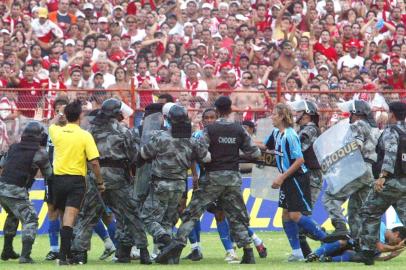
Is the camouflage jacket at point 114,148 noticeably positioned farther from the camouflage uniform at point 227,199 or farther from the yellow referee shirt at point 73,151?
the camouflage uniform at point 227,199

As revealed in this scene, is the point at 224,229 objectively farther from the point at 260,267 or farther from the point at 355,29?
the point at 355,29

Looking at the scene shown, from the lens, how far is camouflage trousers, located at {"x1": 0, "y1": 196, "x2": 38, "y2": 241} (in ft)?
58.0

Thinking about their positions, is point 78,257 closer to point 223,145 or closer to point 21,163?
point 21,163

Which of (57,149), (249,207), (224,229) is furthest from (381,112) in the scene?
(57,149)

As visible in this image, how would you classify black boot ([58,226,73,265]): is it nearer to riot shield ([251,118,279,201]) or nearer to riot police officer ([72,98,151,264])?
riot police officer ([72,98,151,264])

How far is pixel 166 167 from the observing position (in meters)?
17.6

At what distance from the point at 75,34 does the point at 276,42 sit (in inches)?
184

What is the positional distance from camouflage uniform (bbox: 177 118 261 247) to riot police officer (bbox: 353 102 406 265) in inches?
63.5

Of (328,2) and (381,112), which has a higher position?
(328,2)

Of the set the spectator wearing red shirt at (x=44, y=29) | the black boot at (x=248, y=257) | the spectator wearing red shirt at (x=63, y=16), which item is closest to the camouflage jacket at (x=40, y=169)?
the black boot at (x=248, y=257)

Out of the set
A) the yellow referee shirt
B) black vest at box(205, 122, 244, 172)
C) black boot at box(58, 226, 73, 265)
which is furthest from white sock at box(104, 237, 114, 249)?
black vest at box(205, 122, 244, 172)

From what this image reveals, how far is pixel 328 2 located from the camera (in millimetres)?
31859

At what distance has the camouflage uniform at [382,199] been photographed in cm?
1703

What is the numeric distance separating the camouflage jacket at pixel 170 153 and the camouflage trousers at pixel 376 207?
2290 millimetres
